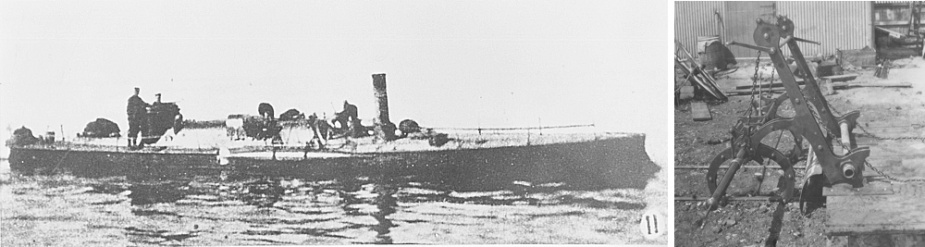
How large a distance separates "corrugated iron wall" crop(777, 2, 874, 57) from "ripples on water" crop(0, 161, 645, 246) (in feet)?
3.25

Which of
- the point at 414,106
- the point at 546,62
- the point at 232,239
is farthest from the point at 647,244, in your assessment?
the point at 232,239

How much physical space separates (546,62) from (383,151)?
82 centimetres

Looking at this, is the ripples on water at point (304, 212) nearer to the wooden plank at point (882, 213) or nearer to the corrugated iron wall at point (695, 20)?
the corrugated iron wall at point (695, 20)

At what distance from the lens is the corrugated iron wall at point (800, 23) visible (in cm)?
441

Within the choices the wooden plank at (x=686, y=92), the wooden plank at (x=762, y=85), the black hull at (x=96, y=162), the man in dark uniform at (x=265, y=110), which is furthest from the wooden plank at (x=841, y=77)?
the black hull at (x=96, y=162)

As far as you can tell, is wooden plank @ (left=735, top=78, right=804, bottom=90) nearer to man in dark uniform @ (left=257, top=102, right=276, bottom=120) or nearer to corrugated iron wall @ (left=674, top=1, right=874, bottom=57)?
corrugated iron wall @ (left=674, top=1, right=874, bottom=57)

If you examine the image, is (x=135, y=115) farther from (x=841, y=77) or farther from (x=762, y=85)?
(x=841, y=77)

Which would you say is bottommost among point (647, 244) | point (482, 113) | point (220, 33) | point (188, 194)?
point (647, 244)

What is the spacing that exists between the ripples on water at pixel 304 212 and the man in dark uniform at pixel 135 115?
19 cm

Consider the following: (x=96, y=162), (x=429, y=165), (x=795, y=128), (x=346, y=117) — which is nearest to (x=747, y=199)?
(x=795, y=128)

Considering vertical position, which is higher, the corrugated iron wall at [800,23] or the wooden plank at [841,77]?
the corrugated iron wall at [800,23]

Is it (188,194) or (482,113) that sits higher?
(482,113)

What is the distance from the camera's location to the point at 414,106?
14.8 feet

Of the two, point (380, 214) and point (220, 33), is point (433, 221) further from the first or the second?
point (220, 33)
